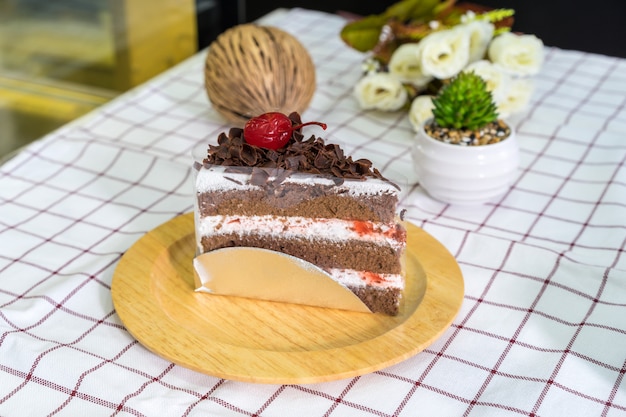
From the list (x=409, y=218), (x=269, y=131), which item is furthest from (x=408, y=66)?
(x=269, y=131)

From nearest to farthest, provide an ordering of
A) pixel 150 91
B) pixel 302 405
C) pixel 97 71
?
pixel 302 405 < pixel 150 91 < pixel 97 71

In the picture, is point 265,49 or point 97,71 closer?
point 265,49

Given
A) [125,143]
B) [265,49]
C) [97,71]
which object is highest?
[265,49]

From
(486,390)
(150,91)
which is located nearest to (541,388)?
(486,390)

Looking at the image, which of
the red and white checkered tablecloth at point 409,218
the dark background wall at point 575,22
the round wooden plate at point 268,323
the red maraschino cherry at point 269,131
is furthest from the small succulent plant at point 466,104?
the dark background wall at point 575,22

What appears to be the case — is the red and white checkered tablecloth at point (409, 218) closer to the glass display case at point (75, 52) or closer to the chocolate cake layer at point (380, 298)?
the chocolate cake layer at point (380, 298)

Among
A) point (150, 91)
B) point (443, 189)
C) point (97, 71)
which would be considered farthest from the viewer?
point (97, 71)

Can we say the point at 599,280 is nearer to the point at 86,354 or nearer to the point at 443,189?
the point at 443,189
